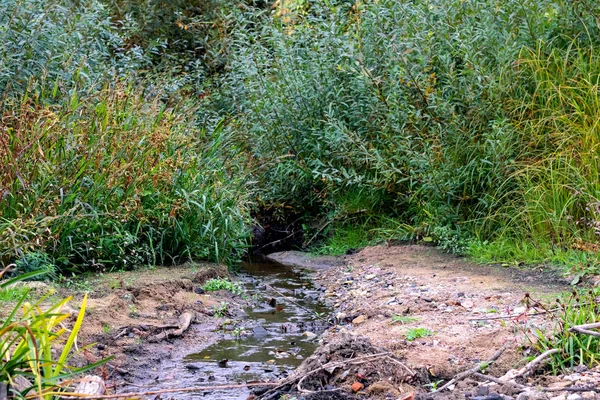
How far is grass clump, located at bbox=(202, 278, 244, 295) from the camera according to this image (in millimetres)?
6733

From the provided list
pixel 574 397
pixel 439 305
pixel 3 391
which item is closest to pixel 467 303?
pixel 439 305

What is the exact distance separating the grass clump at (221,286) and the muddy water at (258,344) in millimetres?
118

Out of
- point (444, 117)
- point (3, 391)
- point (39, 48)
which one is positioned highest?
point (39, 48)

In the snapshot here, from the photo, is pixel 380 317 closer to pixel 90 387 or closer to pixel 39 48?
pixel 90 387

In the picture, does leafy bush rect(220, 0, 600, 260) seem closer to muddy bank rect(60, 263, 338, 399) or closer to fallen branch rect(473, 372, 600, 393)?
muddy bank rect(60, 263, 338, 399)

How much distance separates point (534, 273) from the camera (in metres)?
6.36

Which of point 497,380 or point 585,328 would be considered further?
point 585,328

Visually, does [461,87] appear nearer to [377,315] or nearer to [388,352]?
[377,315]

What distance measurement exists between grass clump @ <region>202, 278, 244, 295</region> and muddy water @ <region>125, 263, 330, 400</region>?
12 cm

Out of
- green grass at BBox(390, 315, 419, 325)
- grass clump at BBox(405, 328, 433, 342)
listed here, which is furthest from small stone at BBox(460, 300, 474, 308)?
grass clump at BBox(405, 328, 433, 342)

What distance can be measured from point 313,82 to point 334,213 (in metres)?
1.71

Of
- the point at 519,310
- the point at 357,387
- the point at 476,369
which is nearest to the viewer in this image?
the point at 476,369

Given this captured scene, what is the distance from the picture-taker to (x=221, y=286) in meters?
6.83

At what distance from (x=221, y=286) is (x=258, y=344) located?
1.55 metres
